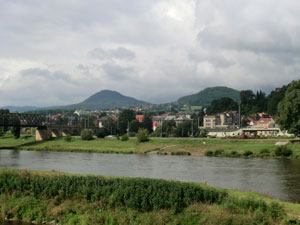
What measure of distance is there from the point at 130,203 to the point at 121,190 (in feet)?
3.90

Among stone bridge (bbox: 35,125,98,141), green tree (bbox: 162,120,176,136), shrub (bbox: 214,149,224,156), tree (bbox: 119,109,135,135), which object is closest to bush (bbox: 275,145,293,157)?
shrub (bbox: 214,149,224,156)

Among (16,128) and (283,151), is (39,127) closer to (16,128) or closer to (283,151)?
(16,128)

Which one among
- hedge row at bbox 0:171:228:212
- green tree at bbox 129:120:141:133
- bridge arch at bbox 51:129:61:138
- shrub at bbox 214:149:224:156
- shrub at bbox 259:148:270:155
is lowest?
shrub at bbox 214:149:224:156

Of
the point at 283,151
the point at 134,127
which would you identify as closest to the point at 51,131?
the point at 134,127

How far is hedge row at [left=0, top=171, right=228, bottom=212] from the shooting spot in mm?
23125

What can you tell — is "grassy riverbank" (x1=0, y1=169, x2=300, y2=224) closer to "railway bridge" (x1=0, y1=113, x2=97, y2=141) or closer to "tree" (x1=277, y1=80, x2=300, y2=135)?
"tree" (x1=277, y1=80, x2=300, y2=135)

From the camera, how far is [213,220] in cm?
2136

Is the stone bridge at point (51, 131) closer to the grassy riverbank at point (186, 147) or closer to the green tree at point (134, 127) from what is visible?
the grassy riverbank at point (186, 147)

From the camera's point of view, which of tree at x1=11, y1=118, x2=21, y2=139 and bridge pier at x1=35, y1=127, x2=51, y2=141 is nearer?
bridge pier at x1=35, y1=127, x2=51, y2=141

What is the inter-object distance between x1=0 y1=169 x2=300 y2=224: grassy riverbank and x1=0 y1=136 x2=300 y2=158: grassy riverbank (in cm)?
5244

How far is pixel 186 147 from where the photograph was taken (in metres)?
92.6

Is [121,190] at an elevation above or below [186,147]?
above

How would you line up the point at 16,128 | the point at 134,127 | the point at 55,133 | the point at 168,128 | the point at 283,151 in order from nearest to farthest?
the point at 283,151 → the point at 16,128 → the point at 55,133 → the point at 134,127 → the point at 168,128

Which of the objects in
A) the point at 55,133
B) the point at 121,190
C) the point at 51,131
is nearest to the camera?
the point at 121,190
